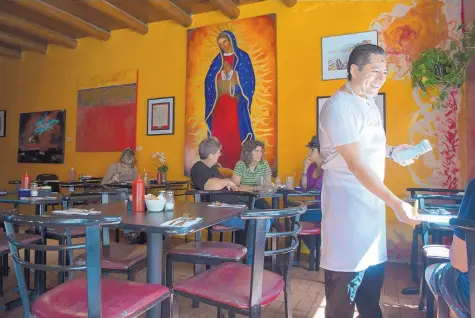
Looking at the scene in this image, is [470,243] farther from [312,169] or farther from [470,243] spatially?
[312,169]

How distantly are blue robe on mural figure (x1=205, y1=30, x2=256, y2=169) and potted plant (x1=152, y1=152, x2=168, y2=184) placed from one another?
861mm

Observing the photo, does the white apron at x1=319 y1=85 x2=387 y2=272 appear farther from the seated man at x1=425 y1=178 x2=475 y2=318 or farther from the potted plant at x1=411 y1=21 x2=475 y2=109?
the potted plant at x1=411 y1=21 x2=475 y2=109

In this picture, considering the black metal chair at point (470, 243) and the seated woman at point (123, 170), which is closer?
the black metal chair at point (470, 243)

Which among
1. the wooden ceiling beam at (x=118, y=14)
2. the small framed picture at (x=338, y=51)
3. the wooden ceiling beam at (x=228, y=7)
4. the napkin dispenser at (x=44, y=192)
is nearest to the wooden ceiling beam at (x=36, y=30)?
the wooden ceiling beam at (x=118, y=14)

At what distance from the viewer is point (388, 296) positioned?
2.81 metres

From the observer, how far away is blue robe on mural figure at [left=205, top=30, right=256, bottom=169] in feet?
15.9

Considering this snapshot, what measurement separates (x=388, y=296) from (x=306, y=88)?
8.77 feet

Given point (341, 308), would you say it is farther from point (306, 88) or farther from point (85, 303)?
point (306, 88)

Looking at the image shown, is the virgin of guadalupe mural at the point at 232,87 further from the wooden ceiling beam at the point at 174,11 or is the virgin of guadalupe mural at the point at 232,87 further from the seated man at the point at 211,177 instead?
the seated man at the point at 211,177

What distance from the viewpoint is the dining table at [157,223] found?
1409mm

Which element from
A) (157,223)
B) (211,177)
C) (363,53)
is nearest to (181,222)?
(157,223)

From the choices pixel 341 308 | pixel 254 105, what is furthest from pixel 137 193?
pixel 254 105

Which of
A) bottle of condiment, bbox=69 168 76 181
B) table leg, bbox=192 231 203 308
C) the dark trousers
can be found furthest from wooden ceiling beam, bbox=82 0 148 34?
the dark trousers

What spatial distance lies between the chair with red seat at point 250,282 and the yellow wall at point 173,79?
2.95m
